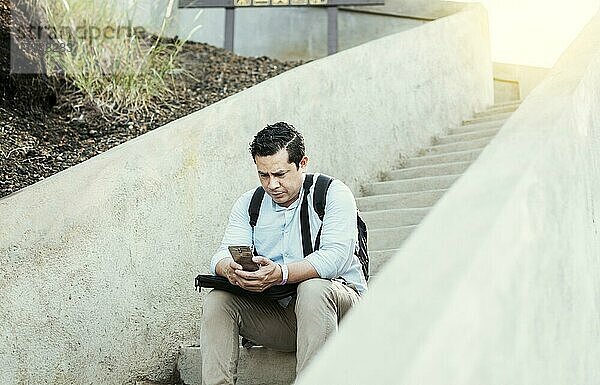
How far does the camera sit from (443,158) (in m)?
5.97

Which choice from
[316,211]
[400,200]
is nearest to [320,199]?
[316,211]

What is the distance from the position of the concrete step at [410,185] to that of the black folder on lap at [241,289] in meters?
2.40

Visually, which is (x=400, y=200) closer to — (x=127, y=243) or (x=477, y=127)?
(x=477, y=127)

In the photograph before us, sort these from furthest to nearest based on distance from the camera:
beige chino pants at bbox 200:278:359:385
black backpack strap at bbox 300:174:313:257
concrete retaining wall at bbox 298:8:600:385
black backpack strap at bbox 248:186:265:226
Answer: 1. black backpack strap at bbox 248:186:265:226
2. black backpack strap at bbox 300:174:313:257
3. beige chino pants at bbox 200:278:359:385
4. concrete retaining wall at bbox 298:8:600:385

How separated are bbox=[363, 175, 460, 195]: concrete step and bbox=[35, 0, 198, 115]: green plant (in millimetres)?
1449

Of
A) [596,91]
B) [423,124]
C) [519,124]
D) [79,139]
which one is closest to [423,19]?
[423,124]

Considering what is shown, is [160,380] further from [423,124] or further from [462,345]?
[423,124]

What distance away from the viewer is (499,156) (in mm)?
2248

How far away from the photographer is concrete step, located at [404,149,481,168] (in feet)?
19.0

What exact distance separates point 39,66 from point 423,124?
259 centimetres

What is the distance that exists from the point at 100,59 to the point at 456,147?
236 centimetres

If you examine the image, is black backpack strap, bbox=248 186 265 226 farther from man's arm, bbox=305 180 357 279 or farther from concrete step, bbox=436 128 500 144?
concrete step, bbox=436 128 500 144

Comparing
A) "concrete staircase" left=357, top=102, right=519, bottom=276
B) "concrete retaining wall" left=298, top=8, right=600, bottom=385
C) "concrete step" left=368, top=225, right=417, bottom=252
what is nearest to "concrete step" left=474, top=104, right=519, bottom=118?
"concrete staircase" left=357, top=102, right=519, bottom=276

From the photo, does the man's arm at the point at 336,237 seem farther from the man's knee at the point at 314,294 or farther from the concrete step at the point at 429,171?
the concrete step at the point at 429,171
